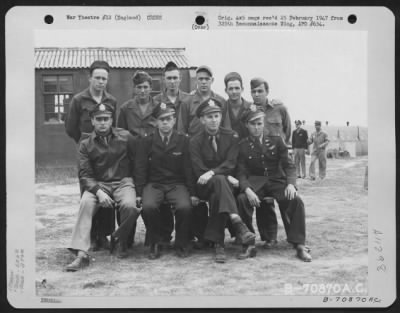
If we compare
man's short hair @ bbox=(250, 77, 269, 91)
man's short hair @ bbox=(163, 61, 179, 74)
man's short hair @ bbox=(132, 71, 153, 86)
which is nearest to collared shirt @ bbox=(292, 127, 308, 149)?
man's short hair @ bbox=(250, 77, 269, 91)

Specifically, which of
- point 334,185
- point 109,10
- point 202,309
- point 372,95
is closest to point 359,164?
point 334,185

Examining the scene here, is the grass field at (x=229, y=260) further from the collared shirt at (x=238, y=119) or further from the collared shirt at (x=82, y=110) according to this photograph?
the collared shirt at (x=238, y=119)

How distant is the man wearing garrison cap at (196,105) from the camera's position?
10.9ft

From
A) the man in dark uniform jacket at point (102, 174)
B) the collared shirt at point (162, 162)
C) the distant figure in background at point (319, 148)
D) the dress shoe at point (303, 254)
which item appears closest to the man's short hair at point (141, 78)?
the man in dark uniform jacket at point (102, 174)

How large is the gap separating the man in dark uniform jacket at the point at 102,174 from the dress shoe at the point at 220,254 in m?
0.57

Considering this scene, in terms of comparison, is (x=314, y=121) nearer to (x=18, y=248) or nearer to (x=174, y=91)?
(x=174, y=91)

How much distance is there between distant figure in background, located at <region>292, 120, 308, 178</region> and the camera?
3379 mm

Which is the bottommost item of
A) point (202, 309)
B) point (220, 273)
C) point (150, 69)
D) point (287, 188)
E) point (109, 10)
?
point (202, 309)

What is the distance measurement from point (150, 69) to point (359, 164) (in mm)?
1545

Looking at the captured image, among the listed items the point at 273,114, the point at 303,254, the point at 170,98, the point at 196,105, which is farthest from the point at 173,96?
the point at 303,254

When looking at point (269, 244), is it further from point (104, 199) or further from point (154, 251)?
point (104, 199)

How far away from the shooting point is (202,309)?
128 inches

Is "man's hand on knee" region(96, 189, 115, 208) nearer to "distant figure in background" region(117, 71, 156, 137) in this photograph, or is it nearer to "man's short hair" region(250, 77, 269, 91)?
"distant figure in background" region(117, 71, 156, 137)

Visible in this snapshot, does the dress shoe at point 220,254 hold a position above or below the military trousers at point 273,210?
below
